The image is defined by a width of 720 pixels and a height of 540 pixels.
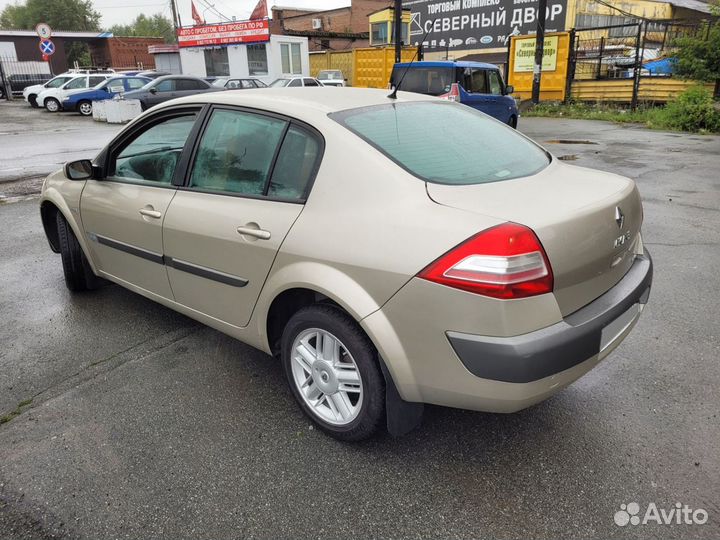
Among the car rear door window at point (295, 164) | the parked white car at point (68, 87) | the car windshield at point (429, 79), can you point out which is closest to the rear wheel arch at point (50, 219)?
the car rear door window at point (295, 164)

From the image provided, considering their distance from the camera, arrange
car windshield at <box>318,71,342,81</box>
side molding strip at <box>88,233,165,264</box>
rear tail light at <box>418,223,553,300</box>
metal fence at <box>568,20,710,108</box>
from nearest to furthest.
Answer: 1. rear tail light at <box>418,223,553,300</box>
2. side molding strip at <box>88,233,165,264</box>
3. metal fence at <box>568,20,710,108</box>
4. car windshield at <box>318,71,342,81</box>

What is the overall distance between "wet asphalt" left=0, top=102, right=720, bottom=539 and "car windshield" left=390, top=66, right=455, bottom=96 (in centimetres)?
1011

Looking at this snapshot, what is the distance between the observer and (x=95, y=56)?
5047 centimetres

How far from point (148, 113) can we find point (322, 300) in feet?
6.11

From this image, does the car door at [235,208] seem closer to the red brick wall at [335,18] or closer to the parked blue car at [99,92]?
the parked blue car at [99,92]

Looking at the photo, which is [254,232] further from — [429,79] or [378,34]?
[378,34]

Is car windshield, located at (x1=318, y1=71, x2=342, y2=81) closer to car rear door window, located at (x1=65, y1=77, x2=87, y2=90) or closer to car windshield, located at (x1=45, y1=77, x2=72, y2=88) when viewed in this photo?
car rear door window, located at (x1=65, y1=77, x2=87, y2=90)

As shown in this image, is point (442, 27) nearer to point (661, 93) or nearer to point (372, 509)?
point (661, 93)

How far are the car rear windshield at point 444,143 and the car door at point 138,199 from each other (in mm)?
1159

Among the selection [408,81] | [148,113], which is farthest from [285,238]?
[408,81]

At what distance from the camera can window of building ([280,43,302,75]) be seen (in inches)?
1203

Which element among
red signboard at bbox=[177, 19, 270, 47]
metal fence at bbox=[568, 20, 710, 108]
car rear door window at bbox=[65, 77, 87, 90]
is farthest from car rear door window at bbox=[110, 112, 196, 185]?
red signboard at bbox=[177, 19, 270, 47]

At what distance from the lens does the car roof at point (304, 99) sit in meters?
2.80

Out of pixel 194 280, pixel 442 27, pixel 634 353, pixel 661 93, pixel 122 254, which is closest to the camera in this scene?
pixel 194 280
